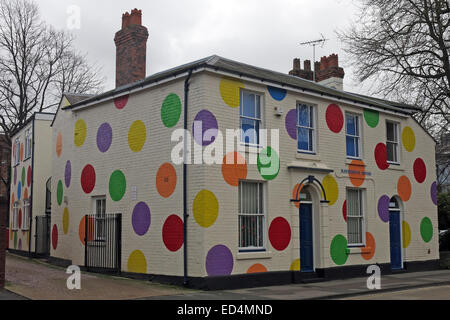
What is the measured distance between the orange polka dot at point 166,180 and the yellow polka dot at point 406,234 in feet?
32.9

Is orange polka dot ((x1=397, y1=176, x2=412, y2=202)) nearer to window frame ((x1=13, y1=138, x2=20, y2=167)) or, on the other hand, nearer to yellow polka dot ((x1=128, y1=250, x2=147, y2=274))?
yellow polka dot ((x1=128, y1=250, x2=147, y2=274))

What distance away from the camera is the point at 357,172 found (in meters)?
19.2

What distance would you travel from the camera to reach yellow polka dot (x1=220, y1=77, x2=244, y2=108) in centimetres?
1562

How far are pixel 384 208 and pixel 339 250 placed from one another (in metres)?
3.08

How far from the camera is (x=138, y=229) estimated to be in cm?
1686

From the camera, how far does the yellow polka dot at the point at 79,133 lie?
1997 cm

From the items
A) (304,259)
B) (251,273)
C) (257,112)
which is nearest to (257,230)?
(251,273)

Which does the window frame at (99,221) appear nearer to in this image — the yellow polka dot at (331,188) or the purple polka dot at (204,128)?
the purple polka dot at (204,128)

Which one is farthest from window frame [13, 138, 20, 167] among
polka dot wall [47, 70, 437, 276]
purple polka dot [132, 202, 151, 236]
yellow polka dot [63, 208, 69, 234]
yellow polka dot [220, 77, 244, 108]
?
yellow polka dot [220, 77, 244, 108]

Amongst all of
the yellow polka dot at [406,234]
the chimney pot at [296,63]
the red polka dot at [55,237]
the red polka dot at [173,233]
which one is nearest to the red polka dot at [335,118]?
the yellow polka dot at [406,234]

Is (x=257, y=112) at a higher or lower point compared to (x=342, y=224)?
higher

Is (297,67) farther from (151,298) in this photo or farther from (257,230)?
(151,298)

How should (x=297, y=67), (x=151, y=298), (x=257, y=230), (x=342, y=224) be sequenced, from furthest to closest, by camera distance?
(x=297, y=67) < (x=342, y=224) < (x=257, y=230) < (x=151, y=298)

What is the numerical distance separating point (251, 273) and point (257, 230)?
133 cm
